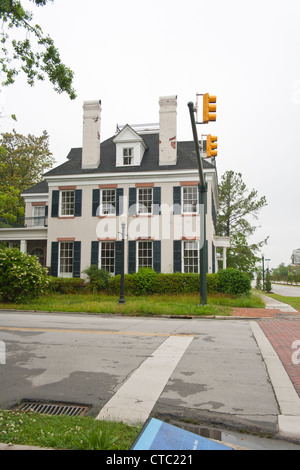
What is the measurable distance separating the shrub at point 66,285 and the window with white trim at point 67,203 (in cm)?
456

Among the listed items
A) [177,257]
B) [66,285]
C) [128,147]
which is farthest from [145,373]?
[128,147]

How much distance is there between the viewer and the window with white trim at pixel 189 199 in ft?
72.9

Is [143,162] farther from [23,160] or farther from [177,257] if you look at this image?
[23,160]

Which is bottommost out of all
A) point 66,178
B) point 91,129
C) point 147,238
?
point 147,238

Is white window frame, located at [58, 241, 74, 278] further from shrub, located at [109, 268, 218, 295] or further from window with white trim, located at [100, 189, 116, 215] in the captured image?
shrub, located at [109, 268, 218, 295]

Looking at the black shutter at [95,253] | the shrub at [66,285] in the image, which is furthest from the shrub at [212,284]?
the shrub at [66,285]

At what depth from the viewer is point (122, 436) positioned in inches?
127

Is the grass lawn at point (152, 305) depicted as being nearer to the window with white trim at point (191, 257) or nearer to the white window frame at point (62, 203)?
the window with white trim at point (191, 257)

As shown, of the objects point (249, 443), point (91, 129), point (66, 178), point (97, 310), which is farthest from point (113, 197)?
point (249, 443)

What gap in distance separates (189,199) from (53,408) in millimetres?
18996

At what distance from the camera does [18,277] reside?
1569 cm

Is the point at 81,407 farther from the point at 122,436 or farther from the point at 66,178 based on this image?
the point at 66,178

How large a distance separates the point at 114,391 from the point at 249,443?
1916 mm
